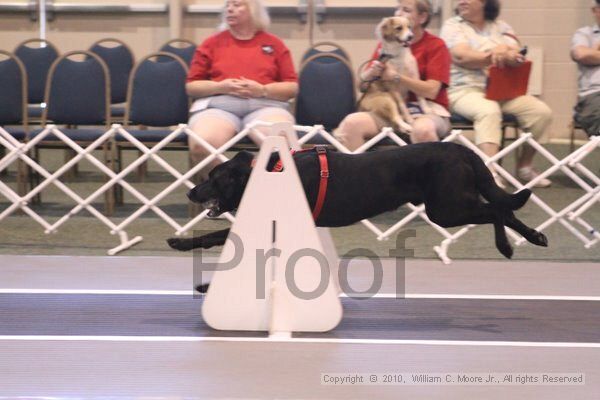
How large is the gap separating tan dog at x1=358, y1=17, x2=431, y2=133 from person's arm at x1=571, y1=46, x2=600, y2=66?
1506 mm

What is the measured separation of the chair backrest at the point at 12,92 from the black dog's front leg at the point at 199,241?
254 centimetres

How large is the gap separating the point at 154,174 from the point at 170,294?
311 cm

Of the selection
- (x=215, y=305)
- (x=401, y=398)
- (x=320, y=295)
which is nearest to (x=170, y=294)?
(x=215, y=305)

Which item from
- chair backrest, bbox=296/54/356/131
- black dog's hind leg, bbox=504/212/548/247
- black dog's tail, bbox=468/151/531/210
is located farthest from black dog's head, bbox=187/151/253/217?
chair backrest, bbox=296/54/356/131

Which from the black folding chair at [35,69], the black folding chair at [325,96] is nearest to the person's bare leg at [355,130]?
the black folding chair at [325,96]

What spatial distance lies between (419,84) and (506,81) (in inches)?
33.5

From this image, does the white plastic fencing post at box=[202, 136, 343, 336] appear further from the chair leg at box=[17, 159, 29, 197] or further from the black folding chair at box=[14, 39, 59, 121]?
the black folding chair at box=[14, 39, 59, 121]

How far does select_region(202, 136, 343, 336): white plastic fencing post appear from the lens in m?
3.05

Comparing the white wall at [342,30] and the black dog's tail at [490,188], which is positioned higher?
the white wall at [342,30]

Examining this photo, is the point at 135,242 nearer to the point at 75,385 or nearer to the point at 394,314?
the point at 394,314

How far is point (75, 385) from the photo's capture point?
2541mm

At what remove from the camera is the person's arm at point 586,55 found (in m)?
5.85

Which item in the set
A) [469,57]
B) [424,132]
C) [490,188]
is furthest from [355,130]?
[490,188]

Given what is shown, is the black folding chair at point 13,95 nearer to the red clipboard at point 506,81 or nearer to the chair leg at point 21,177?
the chair leg at point 21,177
